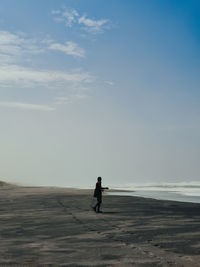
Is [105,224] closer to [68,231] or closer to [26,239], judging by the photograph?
[68,231]

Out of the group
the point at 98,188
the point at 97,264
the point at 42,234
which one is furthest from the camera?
the point at 98,188

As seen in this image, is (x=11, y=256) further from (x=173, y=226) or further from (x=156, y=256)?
(x=173, y=226)

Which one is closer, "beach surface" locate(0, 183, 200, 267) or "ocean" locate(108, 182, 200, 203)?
"beach surface" locate(0, 183, 200, 267)

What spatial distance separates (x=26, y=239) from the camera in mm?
12984

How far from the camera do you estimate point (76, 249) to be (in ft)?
36.6

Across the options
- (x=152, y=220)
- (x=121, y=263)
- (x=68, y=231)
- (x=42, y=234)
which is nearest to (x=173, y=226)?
(x=152, y=220)

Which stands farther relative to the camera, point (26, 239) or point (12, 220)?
point (12, 220)

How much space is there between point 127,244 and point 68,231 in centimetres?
355

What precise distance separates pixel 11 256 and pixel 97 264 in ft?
8.18

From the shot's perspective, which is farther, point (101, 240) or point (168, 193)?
point (168, 193)

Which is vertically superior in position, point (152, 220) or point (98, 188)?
point (98, 188)

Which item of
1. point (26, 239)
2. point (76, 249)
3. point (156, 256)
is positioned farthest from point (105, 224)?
point (156, 256)

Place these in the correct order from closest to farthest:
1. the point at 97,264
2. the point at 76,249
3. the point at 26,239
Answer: the point at 97,264, the point at 76,249, the point at 26,239

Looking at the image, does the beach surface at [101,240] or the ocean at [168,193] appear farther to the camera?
the ocean at [168,193]
